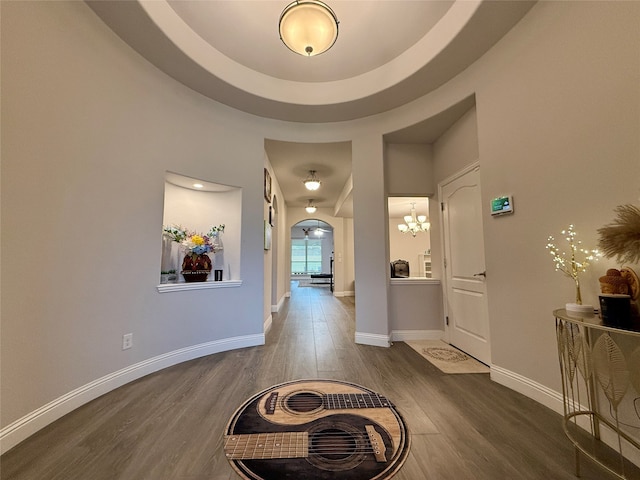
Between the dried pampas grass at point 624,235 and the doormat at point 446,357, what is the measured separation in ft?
5.75

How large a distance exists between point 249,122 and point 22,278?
2.76m

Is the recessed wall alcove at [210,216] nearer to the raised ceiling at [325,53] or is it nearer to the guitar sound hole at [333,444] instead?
the raised ceiling at [325,53]

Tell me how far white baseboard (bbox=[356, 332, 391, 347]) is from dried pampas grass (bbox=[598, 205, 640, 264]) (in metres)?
2.40

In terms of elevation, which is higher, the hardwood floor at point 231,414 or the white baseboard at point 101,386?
the white baseboard at point 101,386

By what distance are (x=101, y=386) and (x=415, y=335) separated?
3.41 m

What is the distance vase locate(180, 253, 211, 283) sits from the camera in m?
3.08

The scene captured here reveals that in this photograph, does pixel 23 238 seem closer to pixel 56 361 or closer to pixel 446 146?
pixel 56 361

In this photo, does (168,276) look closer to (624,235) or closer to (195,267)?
(195,267)

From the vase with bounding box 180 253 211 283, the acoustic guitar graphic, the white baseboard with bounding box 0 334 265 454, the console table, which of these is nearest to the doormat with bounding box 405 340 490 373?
the console table

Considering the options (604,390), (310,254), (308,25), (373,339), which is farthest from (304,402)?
(310,254)

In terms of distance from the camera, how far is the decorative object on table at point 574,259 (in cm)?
149

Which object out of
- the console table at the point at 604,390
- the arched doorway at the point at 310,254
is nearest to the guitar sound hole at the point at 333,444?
the console table at the point at 604,390

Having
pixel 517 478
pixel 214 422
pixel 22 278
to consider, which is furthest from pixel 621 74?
pixel 22 278

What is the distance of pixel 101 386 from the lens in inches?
81.2
